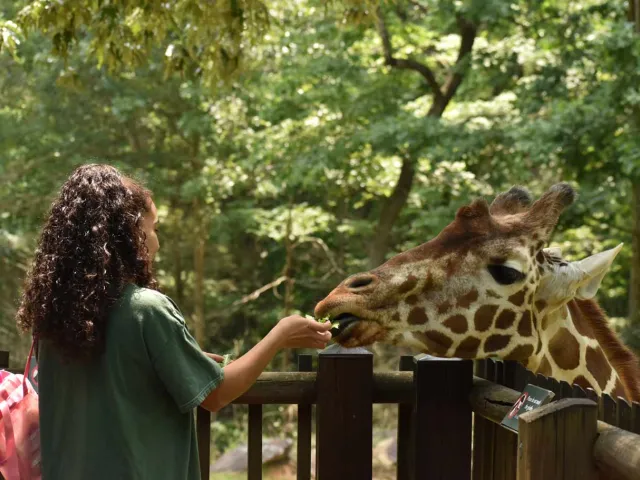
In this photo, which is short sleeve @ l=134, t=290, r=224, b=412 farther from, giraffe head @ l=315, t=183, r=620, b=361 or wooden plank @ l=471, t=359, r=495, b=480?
wooden plank @ l=471, t=359, r=495, b=480

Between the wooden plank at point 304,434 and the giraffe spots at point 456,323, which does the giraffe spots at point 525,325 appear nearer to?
the giraffe spots at point 456,323

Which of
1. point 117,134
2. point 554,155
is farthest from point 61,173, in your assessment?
point 554,155

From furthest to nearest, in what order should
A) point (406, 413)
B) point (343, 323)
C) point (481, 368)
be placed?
point (406, 413) < point (481, 368) < point (343, 323)

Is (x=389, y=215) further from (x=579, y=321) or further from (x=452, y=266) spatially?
(x=452, y=266)

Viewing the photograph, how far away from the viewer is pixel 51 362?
254 centimetres

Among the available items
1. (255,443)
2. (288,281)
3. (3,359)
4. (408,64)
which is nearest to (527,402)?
(255,443)

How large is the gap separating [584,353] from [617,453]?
1.73 m

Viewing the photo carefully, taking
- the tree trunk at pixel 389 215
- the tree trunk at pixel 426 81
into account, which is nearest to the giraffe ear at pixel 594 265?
the tree trunk at pixel 426 81

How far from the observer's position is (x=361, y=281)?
344 cm

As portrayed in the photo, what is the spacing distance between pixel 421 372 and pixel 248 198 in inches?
609

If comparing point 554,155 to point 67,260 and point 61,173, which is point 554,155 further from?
point 67,260

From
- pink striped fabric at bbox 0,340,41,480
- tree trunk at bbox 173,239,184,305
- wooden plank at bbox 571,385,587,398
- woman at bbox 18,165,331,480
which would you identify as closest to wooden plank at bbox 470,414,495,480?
wooden plank at bbox 571,385,587,398

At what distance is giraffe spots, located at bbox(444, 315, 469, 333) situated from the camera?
3.48 metres

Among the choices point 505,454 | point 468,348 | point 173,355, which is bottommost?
point 505,454
